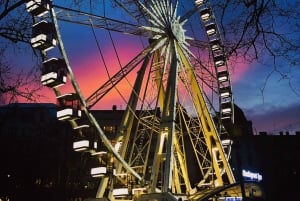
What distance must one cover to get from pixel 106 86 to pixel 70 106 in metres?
3.08

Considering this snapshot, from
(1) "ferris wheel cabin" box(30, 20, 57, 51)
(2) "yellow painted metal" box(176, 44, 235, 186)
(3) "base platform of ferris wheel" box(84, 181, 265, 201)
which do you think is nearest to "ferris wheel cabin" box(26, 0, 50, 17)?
(1) "ferris wheel cabin" box(30, 20, 57, 51)

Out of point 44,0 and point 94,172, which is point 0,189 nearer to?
point 94,172

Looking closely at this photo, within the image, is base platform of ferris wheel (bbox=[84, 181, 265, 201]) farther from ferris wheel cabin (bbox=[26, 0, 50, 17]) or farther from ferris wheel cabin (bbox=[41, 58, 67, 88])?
ferris wheel cabin (bbox=[26, 0, 50, 17])

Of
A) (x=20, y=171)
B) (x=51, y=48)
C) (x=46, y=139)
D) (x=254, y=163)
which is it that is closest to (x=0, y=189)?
(x=20, y=171)

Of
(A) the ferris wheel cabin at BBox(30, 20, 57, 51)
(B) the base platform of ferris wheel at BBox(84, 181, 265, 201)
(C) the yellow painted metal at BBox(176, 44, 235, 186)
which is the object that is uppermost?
(A) the ferris wheel cabin at BBox(30, 20, 57, 51)

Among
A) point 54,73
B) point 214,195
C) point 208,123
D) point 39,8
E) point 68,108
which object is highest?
point 39,8

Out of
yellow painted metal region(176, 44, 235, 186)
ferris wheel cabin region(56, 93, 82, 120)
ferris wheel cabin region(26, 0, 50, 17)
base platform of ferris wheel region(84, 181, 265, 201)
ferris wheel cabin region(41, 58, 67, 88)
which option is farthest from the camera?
yellow painted metal region(176, 44, 235, 186)

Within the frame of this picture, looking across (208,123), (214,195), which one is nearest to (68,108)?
(214,195)

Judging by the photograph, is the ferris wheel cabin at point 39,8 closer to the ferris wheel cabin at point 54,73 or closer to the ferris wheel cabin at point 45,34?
the ferris wheel cabin at point 45,34

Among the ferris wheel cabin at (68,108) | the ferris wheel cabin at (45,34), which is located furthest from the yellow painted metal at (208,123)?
the ferris wheel cabin at (45,34)

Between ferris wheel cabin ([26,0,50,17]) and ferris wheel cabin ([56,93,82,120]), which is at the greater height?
ferris wheel cabin ([26,0,50,17])

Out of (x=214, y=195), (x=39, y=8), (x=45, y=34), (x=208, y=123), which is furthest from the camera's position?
(x=208, y=123)

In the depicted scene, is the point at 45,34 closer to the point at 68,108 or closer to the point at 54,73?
the point at 54,73

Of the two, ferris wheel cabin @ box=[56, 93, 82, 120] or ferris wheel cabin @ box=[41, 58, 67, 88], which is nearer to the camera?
ferris wheel cabin @ box=[41, 58, 67, 88]
